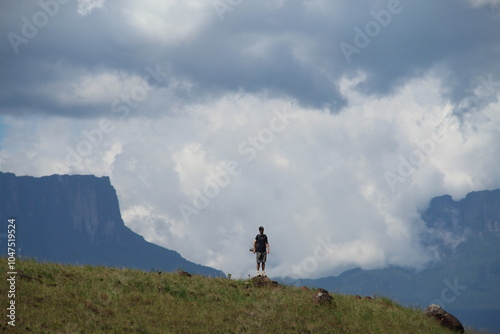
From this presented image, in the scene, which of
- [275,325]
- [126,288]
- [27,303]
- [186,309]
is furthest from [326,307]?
[27,303]

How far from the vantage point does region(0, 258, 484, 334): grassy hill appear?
20.2m

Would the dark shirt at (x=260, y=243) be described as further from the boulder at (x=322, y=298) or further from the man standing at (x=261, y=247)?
the boulder at (x=322, y=298)

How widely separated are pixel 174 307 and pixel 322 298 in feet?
22.3

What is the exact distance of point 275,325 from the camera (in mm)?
22156

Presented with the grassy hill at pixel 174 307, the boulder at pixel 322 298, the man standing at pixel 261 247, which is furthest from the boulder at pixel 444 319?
the man standing at pixel 261 247

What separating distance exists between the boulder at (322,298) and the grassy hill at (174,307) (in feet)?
0.83

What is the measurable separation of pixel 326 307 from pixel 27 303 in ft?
40.7

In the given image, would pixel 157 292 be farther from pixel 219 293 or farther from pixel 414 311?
pixel 414 311

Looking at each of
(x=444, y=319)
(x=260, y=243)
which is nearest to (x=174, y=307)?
(x=260, y=243)

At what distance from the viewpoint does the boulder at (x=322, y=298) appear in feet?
81.9

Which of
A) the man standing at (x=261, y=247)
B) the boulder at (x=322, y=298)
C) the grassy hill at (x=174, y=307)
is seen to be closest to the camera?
the grassy hill at (x=174, y=307)

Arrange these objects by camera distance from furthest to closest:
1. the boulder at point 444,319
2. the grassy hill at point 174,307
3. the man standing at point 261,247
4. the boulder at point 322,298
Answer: the man standing at point 261,247 < the boulder at point 444,319 < the boulder at point 322,298 < the grassy hill at point 174,307

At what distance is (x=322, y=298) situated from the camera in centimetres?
2516

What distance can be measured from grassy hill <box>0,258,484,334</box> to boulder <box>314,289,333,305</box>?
254 millimetres
